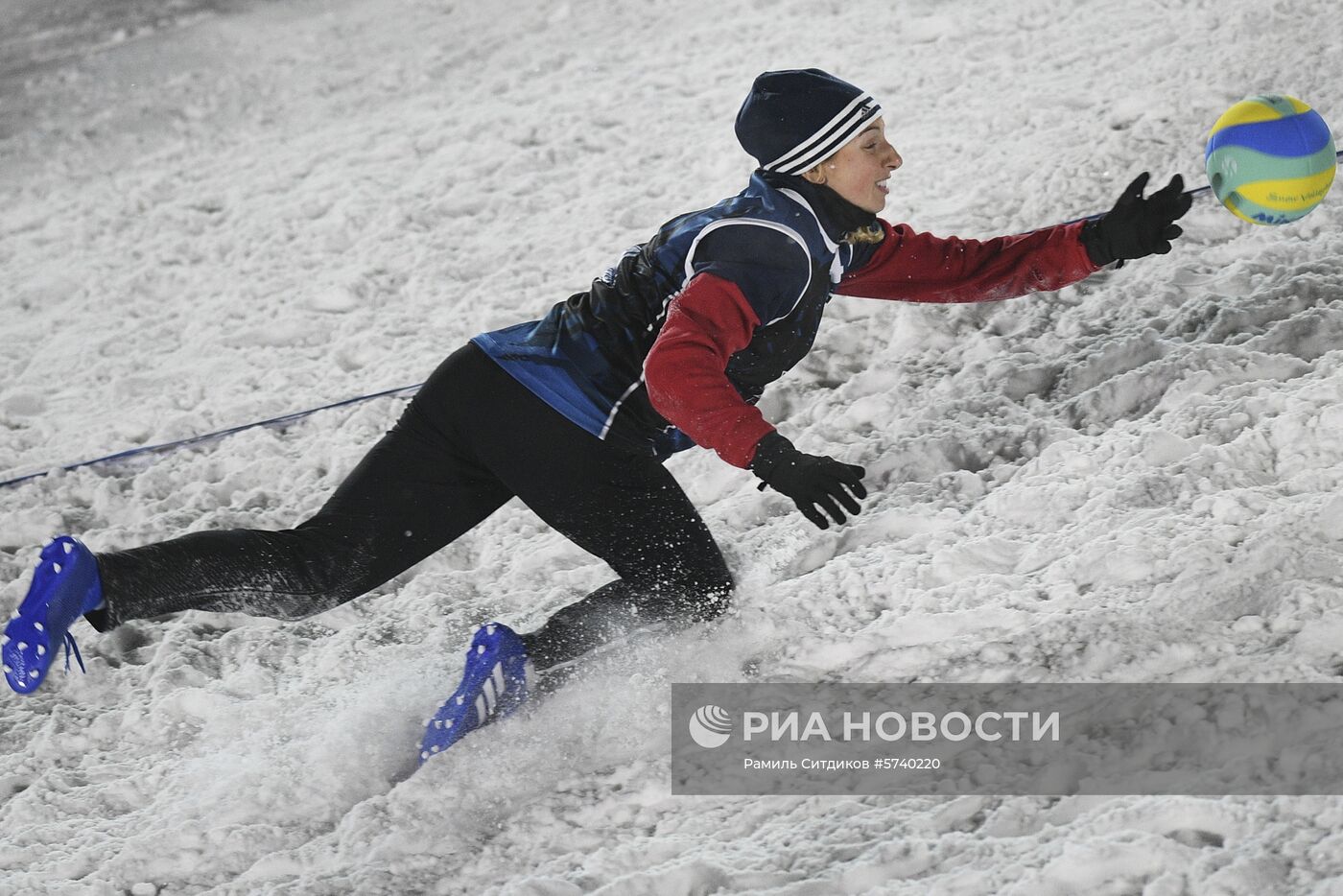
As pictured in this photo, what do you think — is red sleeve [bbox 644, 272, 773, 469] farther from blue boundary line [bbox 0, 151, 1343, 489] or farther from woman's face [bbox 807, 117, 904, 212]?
blue boundary line [bbox 0, 151, 1343, 489]

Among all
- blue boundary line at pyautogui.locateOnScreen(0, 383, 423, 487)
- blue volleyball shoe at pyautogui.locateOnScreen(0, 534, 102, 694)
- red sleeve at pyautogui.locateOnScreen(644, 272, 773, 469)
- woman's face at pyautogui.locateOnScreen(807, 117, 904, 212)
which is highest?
blue boundary line at pyautogui.locateOnScreen(0, 383, 423, 487)

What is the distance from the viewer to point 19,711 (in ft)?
11.0

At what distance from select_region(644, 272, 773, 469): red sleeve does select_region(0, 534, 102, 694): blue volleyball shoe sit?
1255 millimetres

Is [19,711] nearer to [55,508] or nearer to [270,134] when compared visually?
[55,508]

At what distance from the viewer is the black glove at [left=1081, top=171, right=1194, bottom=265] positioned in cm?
320

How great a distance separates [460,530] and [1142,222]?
5.93 ft

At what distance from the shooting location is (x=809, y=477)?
262cm

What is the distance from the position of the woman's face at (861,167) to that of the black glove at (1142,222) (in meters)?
0.68

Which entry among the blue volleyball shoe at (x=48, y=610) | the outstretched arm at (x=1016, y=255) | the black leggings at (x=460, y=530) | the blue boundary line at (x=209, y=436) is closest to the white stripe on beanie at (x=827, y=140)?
the outstretched arm at (x=1016, y=255)

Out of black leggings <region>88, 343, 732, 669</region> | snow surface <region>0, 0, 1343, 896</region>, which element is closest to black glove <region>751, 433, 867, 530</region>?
black leggings <region>88, 343, 732, 669</region>

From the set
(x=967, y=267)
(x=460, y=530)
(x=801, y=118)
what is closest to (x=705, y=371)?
(x=801, y=118)

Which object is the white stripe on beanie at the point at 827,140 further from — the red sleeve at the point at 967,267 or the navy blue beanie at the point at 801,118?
the red sleeve at the point at 967,267

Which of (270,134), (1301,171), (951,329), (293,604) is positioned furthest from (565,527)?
(270,134)

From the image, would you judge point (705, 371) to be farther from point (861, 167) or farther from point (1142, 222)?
point (1142, 222)
